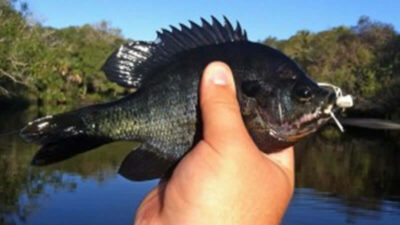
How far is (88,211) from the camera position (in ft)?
54.6

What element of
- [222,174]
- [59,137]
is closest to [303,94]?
[222,174]

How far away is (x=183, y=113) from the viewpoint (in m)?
2.58

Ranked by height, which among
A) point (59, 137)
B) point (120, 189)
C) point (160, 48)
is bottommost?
point (120, 189)

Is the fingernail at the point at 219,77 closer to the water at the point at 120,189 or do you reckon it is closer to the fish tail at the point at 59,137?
the fish tail at the point at 59,137

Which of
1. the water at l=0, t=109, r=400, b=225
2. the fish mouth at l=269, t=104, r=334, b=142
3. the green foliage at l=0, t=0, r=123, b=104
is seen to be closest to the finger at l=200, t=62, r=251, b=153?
the fish mouth at l=269, t=104, r=334, b=142

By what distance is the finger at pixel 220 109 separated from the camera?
94.9 inches

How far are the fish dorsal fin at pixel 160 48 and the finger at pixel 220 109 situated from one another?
27cm

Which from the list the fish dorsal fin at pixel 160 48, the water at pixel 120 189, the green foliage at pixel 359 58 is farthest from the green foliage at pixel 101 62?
the fish dorsal fin at pixel 160 48

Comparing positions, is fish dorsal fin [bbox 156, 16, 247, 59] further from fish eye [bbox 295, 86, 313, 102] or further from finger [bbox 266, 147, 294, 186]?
finger [bbox 266, 147, 294, 186]

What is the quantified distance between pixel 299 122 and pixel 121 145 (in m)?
30.0

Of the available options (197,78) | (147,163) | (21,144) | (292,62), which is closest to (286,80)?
(292,62)

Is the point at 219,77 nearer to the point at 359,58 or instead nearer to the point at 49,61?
the point at 49,61

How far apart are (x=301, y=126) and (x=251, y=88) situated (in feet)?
0.99

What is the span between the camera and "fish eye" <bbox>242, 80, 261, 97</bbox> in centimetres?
259
